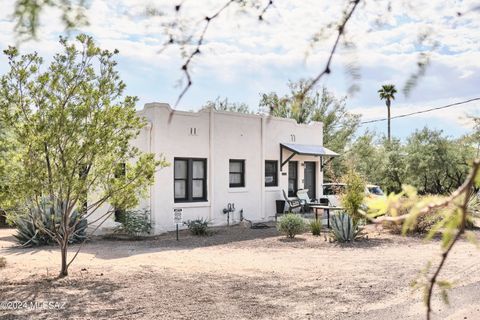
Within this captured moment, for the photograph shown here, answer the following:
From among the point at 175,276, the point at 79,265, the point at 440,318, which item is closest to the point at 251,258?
the point at 175,276

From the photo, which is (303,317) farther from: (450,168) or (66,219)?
(450,168)

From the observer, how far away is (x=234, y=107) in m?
36.2

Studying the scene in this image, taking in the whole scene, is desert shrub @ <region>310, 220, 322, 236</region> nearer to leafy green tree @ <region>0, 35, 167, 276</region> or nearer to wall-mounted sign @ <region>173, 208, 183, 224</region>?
wall-mounted sign @ <region>173, 208, 183, 224</region>

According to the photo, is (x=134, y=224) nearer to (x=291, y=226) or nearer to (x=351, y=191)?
(x=291, y=226)

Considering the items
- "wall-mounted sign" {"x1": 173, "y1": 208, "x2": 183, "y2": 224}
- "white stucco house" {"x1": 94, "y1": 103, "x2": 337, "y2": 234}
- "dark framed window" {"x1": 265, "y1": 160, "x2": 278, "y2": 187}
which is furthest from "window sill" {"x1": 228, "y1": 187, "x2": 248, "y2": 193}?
"wall-mounted sign" {"x1": 173, "y1": 208, "x2": 183, "y2": 224}

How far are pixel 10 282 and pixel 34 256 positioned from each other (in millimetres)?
3686

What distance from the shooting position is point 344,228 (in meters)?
14.1

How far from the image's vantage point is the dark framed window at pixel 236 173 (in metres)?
20.2

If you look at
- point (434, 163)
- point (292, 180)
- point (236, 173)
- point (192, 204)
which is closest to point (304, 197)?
point (292, 180)

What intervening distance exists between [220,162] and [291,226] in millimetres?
5112

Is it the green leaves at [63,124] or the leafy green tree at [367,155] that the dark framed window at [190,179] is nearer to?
the green leaves at [63,124]

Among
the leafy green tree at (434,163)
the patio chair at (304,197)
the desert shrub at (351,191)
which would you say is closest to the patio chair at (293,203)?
the patio chair at (304,197)

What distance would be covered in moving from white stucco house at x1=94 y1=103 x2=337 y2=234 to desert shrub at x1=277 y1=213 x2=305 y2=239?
3.84 metres

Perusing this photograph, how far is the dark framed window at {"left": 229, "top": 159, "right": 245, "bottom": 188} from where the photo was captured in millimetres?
20172
